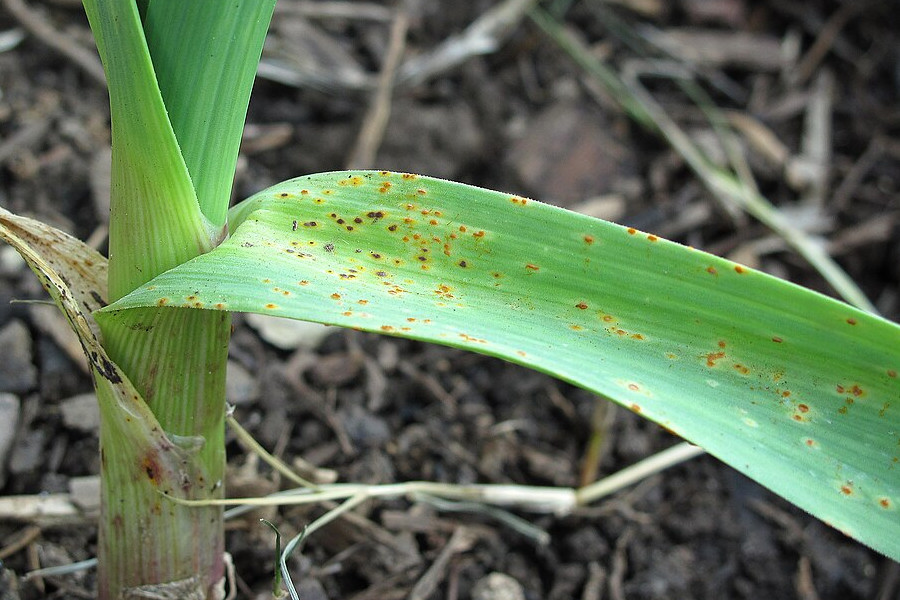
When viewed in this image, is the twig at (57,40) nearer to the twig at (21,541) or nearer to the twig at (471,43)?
the twig at (471,43)

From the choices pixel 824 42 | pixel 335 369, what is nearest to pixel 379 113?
pixel 335 369

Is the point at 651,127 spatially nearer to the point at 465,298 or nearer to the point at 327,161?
the point at 327,161

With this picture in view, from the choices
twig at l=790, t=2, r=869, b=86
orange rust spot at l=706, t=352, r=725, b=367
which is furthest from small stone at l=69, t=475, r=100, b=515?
twig at l=790, t=2, r=869, b=86

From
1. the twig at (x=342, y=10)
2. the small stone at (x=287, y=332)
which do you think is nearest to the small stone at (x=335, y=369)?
the small stone at (x=287, y=332)

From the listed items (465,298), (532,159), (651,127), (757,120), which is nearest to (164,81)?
(465,298)

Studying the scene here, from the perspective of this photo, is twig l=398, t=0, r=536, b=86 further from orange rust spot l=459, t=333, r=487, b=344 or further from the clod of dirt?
orange rust spot l=459, t=333, r=487, b=344

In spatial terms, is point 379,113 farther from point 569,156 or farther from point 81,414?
point 81,414
